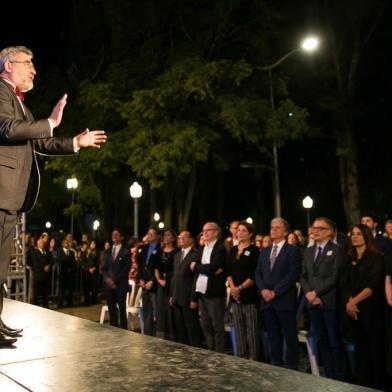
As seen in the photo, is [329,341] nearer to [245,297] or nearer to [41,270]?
[245,297]

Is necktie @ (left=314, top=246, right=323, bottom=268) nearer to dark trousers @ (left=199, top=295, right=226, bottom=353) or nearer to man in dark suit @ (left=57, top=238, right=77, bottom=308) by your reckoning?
dark trousers @ (left=199, top=295, right=226, bottom=353)

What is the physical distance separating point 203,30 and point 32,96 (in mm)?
6407

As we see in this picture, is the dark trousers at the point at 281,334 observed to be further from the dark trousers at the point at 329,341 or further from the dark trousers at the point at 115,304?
the dark trousers at the point at 115,304

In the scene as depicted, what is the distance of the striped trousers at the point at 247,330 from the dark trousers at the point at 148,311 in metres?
2.47

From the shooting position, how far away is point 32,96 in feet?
58.5

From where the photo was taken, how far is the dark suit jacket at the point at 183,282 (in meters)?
7.82

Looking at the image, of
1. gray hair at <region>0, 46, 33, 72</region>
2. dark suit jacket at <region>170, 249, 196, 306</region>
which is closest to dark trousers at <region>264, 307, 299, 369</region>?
dark suit jacket at <region>170, 249, 196, 306</region>

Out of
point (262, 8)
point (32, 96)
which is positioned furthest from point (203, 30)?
point (32, 96)

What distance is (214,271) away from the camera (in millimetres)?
7336

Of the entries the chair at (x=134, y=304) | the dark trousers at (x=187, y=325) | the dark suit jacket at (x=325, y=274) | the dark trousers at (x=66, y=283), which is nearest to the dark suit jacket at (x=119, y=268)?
the chair at (x=134, y=304)

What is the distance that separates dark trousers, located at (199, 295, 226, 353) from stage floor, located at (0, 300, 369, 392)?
3.79 metres

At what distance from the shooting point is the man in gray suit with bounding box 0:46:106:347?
3.13 m

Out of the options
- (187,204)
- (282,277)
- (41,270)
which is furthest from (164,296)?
(187,204)

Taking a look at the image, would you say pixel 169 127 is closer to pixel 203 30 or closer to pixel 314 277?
pixel 203 30
